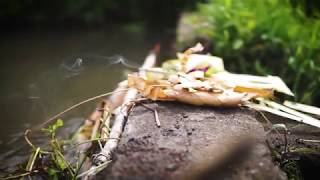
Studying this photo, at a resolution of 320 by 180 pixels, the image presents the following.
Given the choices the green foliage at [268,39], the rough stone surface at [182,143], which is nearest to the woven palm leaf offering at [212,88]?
the rough stone surface at [182,143]

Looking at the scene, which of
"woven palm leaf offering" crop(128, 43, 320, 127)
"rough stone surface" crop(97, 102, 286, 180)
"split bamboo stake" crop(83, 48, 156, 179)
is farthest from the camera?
"woven palm leaf offering" crop(128, 43, 320, 127)

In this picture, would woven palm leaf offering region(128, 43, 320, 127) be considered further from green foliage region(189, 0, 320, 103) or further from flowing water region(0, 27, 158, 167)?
green foliage region(189, 0, 320, 103)

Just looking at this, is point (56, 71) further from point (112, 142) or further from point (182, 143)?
point (182, 143)

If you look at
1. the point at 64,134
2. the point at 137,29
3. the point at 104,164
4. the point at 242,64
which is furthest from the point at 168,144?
the point at 137,29

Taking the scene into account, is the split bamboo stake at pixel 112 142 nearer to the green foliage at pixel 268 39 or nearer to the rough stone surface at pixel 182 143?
the rough stone surface at pixel 182 143

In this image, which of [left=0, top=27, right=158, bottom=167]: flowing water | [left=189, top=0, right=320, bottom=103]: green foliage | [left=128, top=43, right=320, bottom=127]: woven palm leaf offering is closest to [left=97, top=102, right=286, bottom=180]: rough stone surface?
[left=128, top=43, right=320, bottom=127]: woven palm leaf offering

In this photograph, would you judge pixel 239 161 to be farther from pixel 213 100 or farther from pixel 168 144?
pixel 213 100

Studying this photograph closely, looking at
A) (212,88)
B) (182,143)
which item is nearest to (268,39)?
(212,88)
